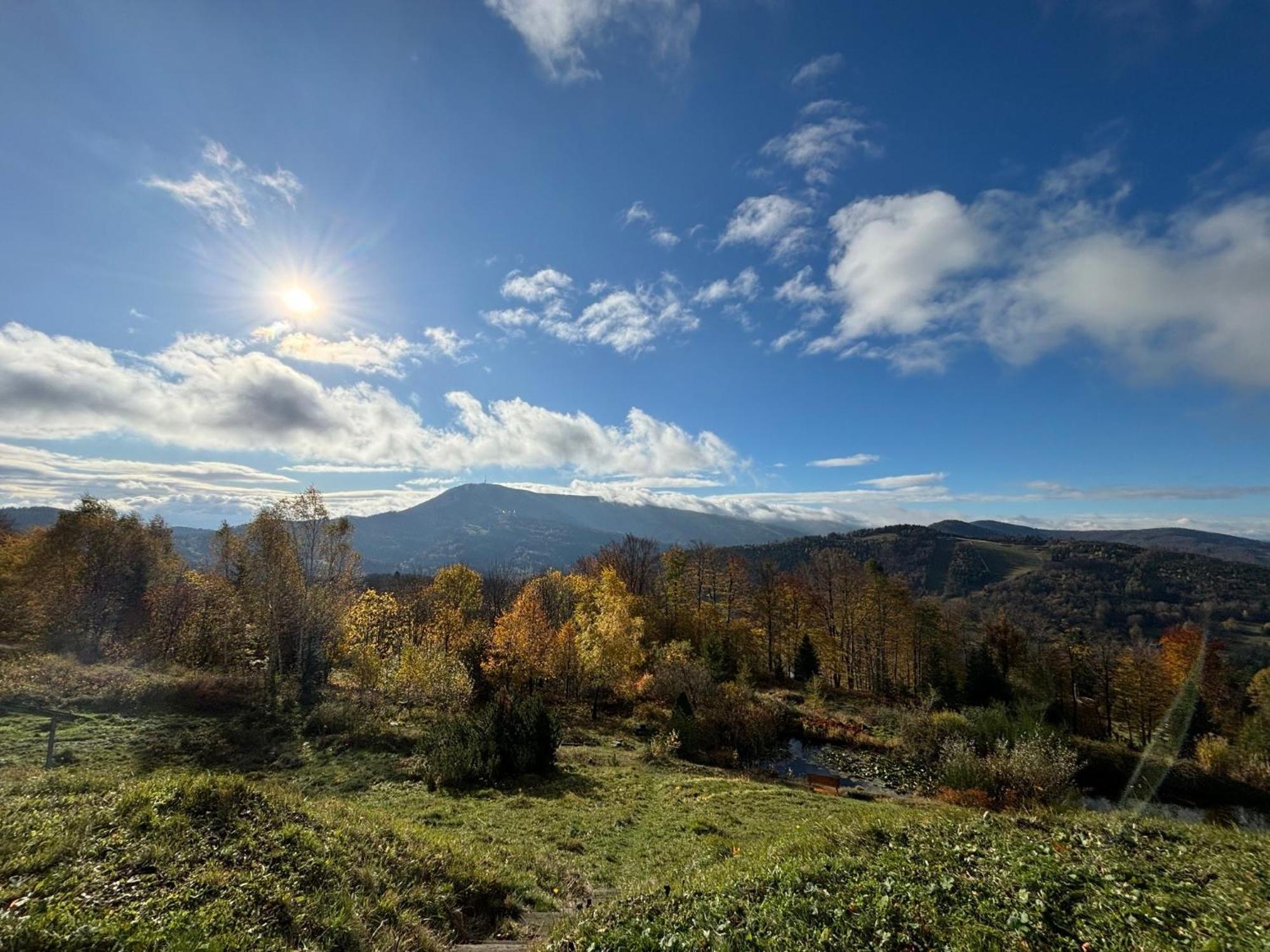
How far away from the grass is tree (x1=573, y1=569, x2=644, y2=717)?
2422 centimetres

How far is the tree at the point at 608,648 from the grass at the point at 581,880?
2422 cm

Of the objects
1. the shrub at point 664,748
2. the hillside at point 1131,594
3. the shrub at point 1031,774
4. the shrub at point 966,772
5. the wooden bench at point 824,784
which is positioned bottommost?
the hillside at point 1131,594

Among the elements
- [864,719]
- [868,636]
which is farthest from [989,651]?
[864,719]

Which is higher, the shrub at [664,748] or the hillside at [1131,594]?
the shrub at [664,748]

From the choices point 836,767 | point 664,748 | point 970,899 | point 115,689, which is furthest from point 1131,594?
point 115,689

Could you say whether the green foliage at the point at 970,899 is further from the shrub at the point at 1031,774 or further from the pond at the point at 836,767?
the pond at the point at 836,767

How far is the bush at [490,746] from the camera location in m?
20.3

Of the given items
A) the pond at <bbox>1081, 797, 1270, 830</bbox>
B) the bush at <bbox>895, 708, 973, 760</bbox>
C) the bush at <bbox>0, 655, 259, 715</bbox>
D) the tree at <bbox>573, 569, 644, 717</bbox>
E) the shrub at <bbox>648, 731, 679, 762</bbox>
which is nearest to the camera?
the bush at <bbox>0, 655, 259, 715</bbox>

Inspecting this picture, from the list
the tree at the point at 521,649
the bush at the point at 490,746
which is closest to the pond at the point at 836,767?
the bush at the point at 490,746

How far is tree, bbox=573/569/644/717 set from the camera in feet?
122

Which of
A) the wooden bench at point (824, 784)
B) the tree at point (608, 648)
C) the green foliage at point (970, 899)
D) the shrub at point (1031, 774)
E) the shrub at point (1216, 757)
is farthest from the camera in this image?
the tree at point (608, 648)

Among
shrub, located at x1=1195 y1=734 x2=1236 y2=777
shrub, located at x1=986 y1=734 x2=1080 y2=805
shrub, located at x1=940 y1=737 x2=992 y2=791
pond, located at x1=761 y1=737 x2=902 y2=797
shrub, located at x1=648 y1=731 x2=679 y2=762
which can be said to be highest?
shrub, located at x1=986 y1=734 x2=1080 y2=805

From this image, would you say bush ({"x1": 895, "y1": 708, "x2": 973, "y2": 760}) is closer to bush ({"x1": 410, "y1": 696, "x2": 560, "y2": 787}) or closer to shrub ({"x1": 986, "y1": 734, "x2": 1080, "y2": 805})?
shrub ({"x1": 986, "y1": 734, "x2": 1080, "y2": 805})

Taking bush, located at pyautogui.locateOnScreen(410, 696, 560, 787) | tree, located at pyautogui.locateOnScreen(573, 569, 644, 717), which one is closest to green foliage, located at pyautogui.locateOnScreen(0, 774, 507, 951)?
bush, located at pyautogui.locateOnScreen(410, 696, 560, 787)
